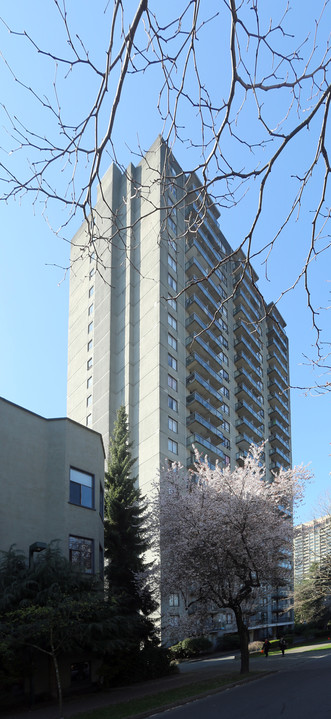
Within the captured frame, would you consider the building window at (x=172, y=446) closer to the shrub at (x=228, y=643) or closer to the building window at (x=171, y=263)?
the building window at (x=171, y=263)

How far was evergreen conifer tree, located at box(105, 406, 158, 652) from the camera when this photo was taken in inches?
1172

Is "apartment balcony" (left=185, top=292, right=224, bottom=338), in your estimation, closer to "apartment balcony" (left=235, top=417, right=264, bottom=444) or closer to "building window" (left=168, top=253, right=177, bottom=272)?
"building window" (left=168, top=253, right=177, bottom=272)

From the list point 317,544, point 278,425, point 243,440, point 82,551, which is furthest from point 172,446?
point 278,425

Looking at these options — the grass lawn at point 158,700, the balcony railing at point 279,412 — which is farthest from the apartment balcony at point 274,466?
the grass lawn at point 158,700

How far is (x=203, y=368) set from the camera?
56.1 meters

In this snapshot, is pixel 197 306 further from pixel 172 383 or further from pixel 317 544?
pixel 317 544

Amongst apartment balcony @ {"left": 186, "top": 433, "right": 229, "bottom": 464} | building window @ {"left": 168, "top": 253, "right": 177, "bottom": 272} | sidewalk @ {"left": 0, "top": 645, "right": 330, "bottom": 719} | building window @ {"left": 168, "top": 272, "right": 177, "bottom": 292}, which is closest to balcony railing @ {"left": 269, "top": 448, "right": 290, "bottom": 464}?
apartment balcony @ {"left": 186, "top": 433, "right": 229, "bottom": 464}

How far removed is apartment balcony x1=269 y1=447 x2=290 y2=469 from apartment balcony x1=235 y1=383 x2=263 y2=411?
755 centimetres

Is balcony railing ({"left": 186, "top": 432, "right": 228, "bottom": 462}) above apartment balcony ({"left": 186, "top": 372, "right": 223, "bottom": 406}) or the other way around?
the other way around

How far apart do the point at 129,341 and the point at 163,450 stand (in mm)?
10762

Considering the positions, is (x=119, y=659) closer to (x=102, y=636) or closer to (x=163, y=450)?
(x=102, y=636)

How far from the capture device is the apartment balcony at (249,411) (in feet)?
218

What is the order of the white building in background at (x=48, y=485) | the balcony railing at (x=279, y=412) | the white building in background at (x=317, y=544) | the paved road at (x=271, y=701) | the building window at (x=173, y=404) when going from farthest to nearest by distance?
the balcony railing at (x=279, y=412) < the building window at (x=173, y=404) < the white building in background at (x=317, y=544) < the white building in background at (x=48, y=485) < the paved road at (x=271, y=701)

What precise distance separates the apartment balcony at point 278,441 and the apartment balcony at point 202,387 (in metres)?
20.8
